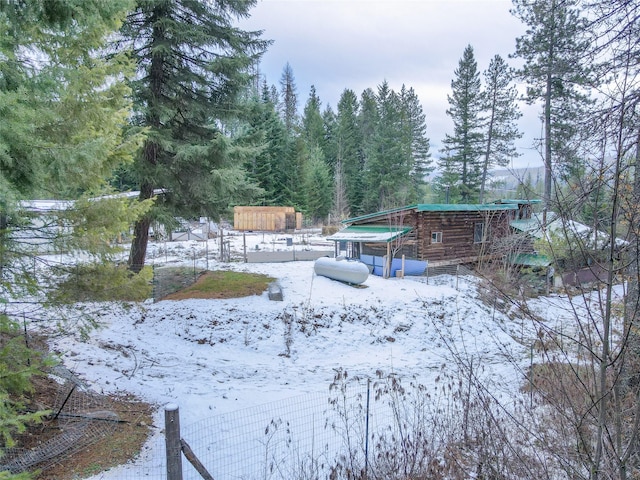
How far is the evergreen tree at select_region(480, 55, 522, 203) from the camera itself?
1079 inches

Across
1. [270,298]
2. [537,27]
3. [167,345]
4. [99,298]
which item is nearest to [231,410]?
[99,298]

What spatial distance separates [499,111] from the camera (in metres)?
30.1

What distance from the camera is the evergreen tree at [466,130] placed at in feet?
107

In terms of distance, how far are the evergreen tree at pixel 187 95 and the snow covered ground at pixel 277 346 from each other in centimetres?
281

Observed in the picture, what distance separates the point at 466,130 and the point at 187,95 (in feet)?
93.3

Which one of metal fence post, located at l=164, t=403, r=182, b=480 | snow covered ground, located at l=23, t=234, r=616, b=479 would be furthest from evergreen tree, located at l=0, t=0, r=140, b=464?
snow covered ground, located at l=23, t=234, r=616, b=479

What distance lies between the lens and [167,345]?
8.90 metres

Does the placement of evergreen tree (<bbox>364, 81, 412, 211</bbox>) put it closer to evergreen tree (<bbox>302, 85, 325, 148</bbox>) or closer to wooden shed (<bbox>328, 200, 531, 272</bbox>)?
evergreen tree (<bbox>302, 85, 325, 148</bbox>)

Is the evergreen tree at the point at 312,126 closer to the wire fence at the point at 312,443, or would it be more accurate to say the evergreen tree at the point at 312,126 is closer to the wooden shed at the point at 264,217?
the wooden shed at the point at 264,217

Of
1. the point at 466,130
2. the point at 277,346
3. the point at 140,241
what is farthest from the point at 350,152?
the point at 277,346

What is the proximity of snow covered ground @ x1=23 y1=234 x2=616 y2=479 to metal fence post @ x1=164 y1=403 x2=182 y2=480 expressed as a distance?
168 cm

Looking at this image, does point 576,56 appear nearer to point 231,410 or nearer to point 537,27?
point 231,410

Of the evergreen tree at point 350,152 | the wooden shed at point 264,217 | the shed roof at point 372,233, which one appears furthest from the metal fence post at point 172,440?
the evergreen tree at point 350,152

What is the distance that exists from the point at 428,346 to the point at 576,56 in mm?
7676
